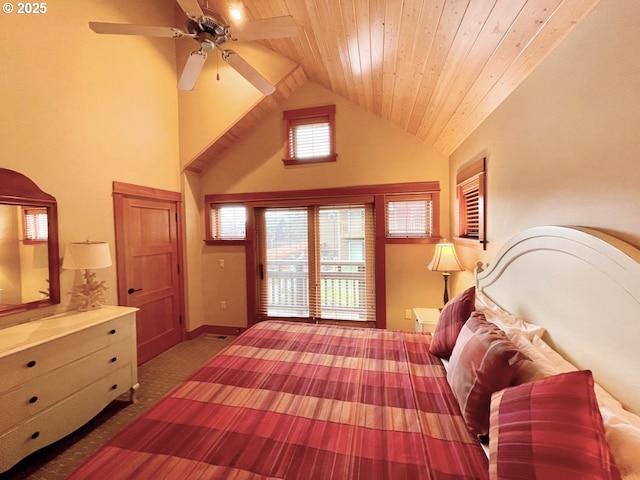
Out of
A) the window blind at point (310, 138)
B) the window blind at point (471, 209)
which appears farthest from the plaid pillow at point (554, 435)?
the window blind at point (310, 138)

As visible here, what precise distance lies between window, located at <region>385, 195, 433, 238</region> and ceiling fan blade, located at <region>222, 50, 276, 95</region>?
198 centimetres

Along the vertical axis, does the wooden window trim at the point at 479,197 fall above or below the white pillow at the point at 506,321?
above

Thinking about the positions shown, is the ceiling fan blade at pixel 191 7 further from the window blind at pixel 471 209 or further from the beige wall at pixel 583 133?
the window blind at pixel 471 209

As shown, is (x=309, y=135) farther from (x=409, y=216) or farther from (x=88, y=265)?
(x=88, y=265)

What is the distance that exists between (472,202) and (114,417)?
3692mm

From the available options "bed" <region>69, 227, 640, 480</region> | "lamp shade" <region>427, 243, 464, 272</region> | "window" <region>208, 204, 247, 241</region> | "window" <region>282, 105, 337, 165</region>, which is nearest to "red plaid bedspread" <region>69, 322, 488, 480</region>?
"bed" <region>69, 227, 640, 480</region>

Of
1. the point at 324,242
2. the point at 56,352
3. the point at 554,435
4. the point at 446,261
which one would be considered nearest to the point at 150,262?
the point at 56,352

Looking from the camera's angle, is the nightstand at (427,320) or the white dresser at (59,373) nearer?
the white dresser at (59,373)

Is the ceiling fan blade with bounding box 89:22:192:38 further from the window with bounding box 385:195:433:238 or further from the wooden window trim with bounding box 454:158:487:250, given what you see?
the window with bounding box 385:195:433:238

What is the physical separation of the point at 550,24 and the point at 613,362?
1427mm

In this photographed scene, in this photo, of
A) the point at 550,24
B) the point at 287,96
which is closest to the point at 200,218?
the point at 287,96

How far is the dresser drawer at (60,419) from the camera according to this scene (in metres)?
1.60

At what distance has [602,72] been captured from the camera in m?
1.05

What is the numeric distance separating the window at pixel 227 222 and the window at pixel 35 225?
1.90 m
